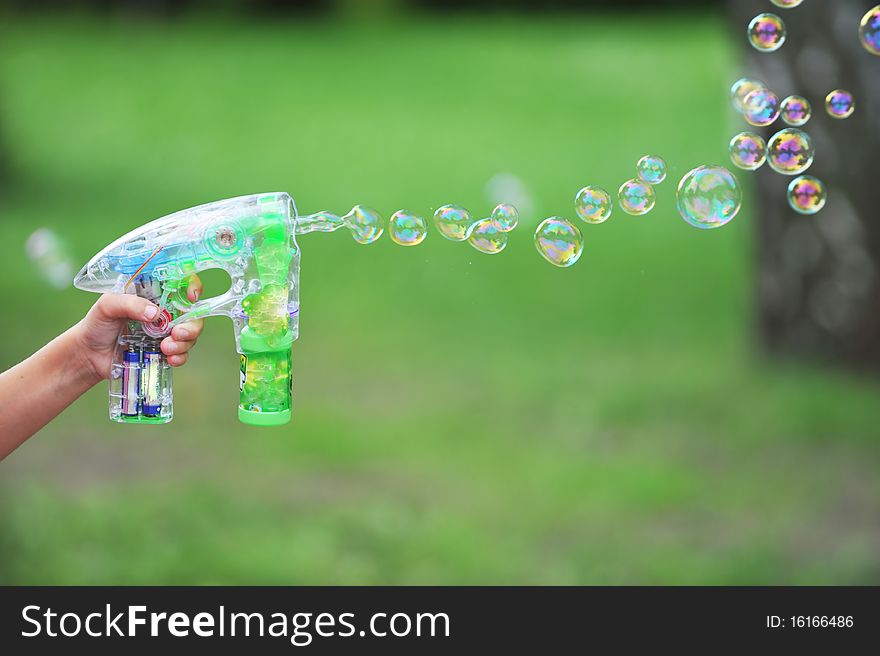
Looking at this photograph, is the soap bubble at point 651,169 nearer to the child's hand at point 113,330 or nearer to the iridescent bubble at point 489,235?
the iridescent bubble at point 489,235

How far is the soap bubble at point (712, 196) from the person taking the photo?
258 centimetres

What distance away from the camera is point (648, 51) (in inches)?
555

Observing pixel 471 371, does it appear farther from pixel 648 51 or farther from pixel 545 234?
pixel 648 51

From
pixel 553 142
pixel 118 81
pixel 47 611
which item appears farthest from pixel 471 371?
Answer: pixel 118 81

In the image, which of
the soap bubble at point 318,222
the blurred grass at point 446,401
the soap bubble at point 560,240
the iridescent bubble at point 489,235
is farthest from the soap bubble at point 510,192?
the soap bubble at point 318,222

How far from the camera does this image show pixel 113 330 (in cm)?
202

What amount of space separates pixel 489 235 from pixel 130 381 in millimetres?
774

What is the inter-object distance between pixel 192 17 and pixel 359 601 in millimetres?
14161

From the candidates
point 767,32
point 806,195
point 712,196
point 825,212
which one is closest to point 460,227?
point 712,196

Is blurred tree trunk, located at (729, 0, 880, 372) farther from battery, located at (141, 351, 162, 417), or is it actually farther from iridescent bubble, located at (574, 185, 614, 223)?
battery, located at (141, 351, 162, 417)

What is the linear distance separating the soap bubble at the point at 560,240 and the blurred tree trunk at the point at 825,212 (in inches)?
108

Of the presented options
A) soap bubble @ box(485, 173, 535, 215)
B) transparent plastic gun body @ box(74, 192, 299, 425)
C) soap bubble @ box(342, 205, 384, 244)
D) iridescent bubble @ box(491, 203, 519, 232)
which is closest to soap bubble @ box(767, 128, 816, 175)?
iridescent bubble @ box(491, 203, 519, 232)

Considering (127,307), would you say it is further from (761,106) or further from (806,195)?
(806,195)

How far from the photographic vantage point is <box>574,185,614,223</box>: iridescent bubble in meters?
2.58
